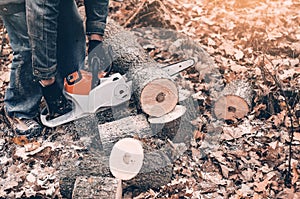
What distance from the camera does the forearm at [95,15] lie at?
3.46m

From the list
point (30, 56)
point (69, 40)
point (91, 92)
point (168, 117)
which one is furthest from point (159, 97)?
point (30, 56)

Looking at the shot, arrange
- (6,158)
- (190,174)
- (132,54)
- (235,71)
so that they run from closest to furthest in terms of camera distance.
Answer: (190,174) < (6,158) < (132,54) < (235,71)

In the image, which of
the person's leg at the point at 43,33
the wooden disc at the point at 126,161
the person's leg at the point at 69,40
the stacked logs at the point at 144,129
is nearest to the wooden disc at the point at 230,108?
the stacked logs at the point at 144,129

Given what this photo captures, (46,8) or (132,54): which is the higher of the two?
(46,8)

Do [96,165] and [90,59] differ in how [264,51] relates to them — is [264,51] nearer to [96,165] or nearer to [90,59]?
[90,59]

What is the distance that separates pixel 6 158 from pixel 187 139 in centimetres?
150

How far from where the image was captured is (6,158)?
3.54 metres

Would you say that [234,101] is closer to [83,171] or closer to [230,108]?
[230,108]

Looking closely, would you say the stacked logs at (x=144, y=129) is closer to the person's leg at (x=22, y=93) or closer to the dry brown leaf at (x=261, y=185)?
the person's leg at (x=22, y=93)

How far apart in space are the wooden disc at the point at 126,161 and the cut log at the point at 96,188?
130 mm

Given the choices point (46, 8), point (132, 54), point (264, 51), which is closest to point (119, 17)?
point (132, 54)

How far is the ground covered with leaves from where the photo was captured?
125 inches

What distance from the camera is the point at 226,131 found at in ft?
11.9

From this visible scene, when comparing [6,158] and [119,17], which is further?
[119,17]
